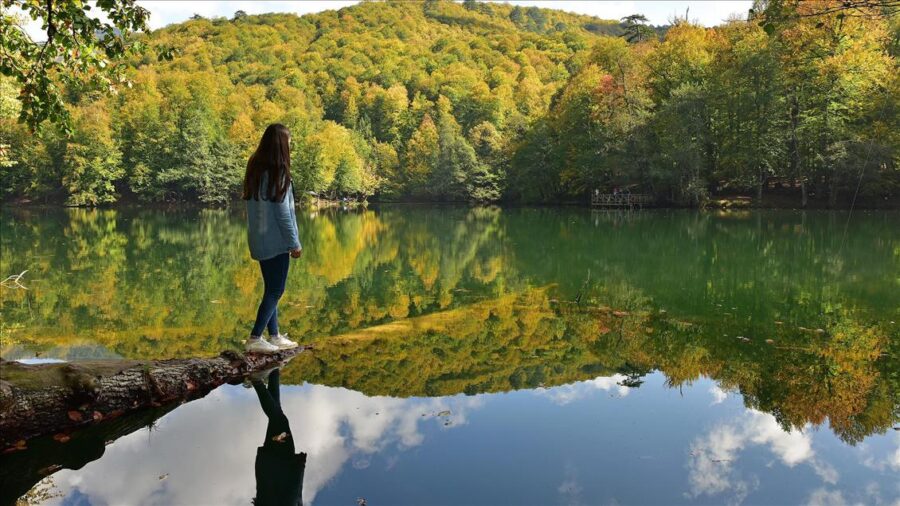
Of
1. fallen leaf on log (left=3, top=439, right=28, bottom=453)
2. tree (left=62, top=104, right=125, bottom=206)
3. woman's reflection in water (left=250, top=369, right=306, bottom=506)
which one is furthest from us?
tree (left=62, top=104, right=125, bottom=206)

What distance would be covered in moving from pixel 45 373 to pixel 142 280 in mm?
8384

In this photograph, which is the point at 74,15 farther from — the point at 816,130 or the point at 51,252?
the point at 816,130

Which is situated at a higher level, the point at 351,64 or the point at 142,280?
the point at 351,64

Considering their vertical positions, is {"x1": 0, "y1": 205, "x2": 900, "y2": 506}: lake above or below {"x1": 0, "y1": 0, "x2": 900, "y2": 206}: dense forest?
below

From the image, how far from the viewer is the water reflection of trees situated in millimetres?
5691

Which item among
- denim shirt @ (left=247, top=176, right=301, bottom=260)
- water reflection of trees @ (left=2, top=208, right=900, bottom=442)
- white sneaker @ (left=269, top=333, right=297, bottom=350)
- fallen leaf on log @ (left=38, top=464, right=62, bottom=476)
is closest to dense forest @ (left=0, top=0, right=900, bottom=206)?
denim shirt @ (left=247, top=176, right=301, bottom=260)

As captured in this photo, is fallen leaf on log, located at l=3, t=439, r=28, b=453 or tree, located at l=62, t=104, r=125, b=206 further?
tree, located at l=62, t=104, r=125, b=206

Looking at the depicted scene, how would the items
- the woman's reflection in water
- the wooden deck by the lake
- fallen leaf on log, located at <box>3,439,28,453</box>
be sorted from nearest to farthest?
the woman's reflection in water → fallen leaf on log, located at <box>3,439,28,453</box> → the wooden deck by the lake

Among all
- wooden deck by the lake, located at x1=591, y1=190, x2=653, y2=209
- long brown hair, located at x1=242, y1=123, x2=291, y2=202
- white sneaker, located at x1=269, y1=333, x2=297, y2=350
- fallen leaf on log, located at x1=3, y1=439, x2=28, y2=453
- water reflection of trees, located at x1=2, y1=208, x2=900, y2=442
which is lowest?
wooden deck by the lake, located at x1=591, y1=190, x2=653, y2=209

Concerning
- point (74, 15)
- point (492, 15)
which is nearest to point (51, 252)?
point (74, 15)

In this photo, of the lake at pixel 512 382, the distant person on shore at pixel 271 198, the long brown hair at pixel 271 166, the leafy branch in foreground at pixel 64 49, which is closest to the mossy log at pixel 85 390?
the lake at pixel 512 382

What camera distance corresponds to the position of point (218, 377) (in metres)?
5.36

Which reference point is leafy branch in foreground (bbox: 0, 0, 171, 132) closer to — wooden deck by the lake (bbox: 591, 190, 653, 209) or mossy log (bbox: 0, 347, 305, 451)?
mossy log (bbox: 0, 347, 305, 451)

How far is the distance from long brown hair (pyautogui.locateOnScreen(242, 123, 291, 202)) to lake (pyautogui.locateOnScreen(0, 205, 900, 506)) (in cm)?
171
